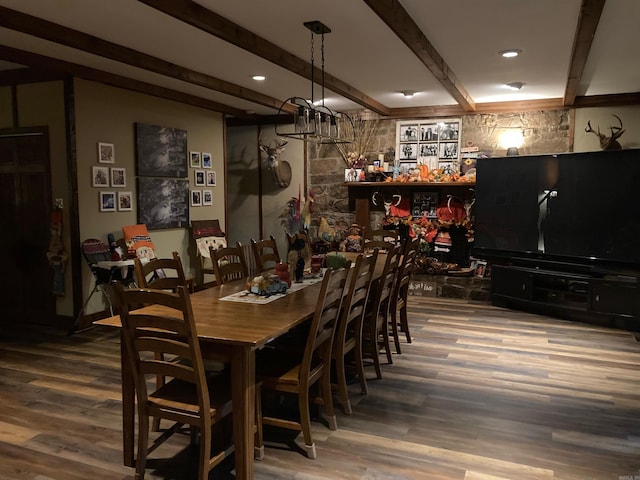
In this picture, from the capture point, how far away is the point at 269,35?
3977 mm

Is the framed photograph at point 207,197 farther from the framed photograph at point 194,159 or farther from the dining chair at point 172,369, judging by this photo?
the dining chair at point 172,369

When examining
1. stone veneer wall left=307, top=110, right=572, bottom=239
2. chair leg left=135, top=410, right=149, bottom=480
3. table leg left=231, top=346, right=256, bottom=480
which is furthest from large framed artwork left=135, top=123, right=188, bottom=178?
table leg left=231, top=346, right=256, bottom=480

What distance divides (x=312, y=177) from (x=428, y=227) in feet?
6.37

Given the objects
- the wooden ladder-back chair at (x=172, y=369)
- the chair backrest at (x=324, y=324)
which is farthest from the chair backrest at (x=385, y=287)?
the wooden ladder-back chair at (x=172, y=369)

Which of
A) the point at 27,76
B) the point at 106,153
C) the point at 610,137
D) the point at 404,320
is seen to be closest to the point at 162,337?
the point at 404,320

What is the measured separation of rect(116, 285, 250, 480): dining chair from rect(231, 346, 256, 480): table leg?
3.4 inches

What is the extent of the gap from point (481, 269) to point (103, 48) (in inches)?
194

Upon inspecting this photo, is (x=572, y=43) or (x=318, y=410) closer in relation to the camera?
(x=318, y=410)

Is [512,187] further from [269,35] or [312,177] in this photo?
[269,35]

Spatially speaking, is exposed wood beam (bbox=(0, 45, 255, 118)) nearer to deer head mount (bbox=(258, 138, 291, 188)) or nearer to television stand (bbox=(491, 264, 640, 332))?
deer head mount (bbox=(258, 138, 291, 188))

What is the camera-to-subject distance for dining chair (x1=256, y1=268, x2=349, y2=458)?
2.62 m

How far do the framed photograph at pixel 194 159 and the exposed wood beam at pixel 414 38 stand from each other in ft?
10.5

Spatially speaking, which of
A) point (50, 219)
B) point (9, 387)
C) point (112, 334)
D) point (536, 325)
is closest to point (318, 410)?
point (9, 387)

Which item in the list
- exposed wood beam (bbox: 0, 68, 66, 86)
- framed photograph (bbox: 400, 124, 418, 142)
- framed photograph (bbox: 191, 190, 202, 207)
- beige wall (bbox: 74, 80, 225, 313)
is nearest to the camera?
Answer: exposed wood beam (bbox: 0, 68, 66, 86)
